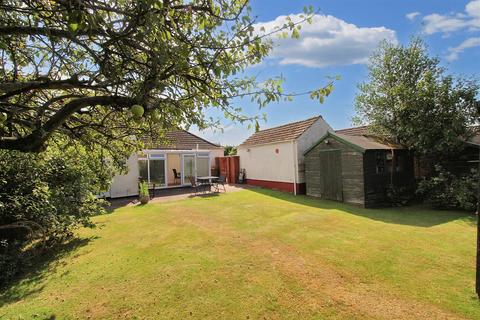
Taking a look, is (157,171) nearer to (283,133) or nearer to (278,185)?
(278,185)

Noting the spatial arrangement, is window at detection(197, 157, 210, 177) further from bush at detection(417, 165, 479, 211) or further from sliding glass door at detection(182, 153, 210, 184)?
bush at detection(417, 165, 479, 211)

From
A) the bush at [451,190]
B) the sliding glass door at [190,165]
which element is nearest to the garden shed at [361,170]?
the bush at [451,190]

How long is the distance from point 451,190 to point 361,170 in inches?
133

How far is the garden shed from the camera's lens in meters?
11.6

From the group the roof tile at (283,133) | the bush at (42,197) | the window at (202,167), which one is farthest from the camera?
the window at (202,167)

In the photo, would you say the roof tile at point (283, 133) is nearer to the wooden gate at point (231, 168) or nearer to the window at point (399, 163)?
the wooden gate at point (231, 168)

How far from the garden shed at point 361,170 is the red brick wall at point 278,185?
156cm

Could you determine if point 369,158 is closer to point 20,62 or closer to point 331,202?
point 331,202

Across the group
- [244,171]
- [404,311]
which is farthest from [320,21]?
[244,171]

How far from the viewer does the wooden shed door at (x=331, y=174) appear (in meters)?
12.8

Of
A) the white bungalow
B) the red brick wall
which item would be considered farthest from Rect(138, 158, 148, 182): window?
the red brick wall

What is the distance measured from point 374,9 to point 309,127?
7.62 meters

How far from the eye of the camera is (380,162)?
12.1 metres

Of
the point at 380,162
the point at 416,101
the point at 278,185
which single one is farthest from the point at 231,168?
the point at 416,101
